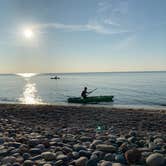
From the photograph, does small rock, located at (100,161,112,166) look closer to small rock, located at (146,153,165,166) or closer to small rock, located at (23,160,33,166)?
small rock, located at (146,153,165,166)

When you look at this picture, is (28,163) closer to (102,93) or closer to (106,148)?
(106,148)

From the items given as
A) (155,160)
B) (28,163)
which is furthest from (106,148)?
(28,163)

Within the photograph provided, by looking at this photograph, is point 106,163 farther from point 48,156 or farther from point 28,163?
point 28,163

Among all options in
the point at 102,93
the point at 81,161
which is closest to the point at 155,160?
the point at 81,161

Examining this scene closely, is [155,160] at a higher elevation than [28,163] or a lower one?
higher

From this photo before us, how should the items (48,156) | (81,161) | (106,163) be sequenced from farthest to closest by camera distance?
(48,156) < (81,161) < (106,163)

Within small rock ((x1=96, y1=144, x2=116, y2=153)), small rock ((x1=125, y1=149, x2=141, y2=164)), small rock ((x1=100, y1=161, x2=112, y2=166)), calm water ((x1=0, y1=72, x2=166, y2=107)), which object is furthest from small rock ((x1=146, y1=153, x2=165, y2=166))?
calm water ((x1=0, y1=72, x2=166, y2=107))

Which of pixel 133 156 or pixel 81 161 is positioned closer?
pixel 81 161

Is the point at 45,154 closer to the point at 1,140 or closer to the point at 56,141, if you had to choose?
the point at 56,141

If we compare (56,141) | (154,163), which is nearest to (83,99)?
(56,141)

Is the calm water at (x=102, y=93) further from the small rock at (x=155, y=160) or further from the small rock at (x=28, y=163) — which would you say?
the small rock at (x=28, y=163)

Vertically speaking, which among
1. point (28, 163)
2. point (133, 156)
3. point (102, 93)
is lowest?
point (102, 93)

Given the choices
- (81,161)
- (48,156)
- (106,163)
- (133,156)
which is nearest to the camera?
(106,163)

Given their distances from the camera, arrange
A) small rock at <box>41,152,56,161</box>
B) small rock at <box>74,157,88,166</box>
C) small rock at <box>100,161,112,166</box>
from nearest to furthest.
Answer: small rock at <box>100,161,112,166</box>, small rock at <box>74,157,88,166</box>, small rock at <box>41,152,56,161</box>
